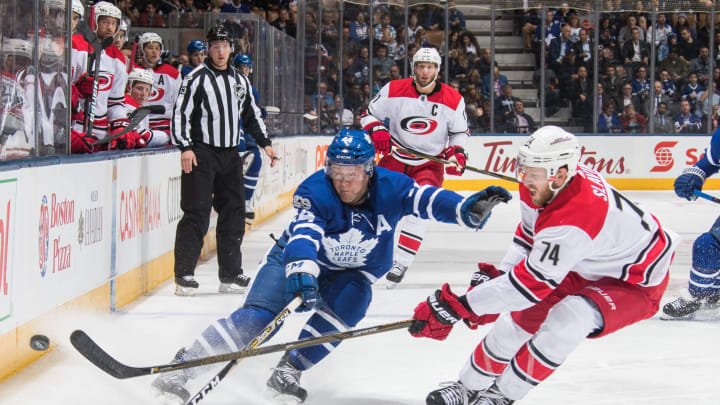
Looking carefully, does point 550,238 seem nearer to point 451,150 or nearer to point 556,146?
point 556,146

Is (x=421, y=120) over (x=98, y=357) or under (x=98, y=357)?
over

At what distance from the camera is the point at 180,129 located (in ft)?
15.7

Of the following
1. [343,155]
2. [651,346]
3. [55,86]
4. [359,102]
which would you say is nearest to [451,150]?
[651,346]

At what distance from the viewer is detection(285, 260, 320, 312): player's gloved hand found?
264 cm

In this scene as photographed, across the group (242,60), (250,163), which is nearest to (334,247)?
(250,163)

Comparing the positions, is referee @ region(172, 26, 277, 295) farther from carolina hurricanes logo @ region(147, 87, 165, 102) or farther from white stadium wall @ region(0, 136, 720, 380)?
carolina hurricanes logo @ region(147, 87, 165, 102)

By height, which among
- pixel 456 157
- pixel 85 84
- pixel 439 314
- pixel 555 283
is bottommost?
pixel 439 314

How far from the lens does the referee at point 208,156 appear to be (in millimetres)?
4805

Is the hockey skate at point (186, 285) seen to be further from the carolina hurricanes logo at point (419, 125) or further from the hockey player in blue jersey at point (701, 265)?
the hockey player in blue jersey at point (701, 265)

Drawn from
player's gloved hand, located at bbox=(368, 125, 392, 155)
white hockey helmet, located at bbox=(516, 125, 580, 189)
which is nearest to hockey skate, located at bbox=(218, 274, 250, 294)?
player's gloved hand, located at bbox=(368, 125, 392, 155)

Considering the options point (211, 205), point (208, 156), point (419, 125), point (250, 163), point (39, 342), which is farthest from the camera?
point (250, 163)

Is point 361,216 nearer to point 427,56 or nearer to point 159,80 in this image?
point 427,56

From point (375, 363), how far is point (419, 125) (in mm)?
2664

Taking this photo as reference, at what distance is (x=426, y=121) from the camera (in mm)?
5883
